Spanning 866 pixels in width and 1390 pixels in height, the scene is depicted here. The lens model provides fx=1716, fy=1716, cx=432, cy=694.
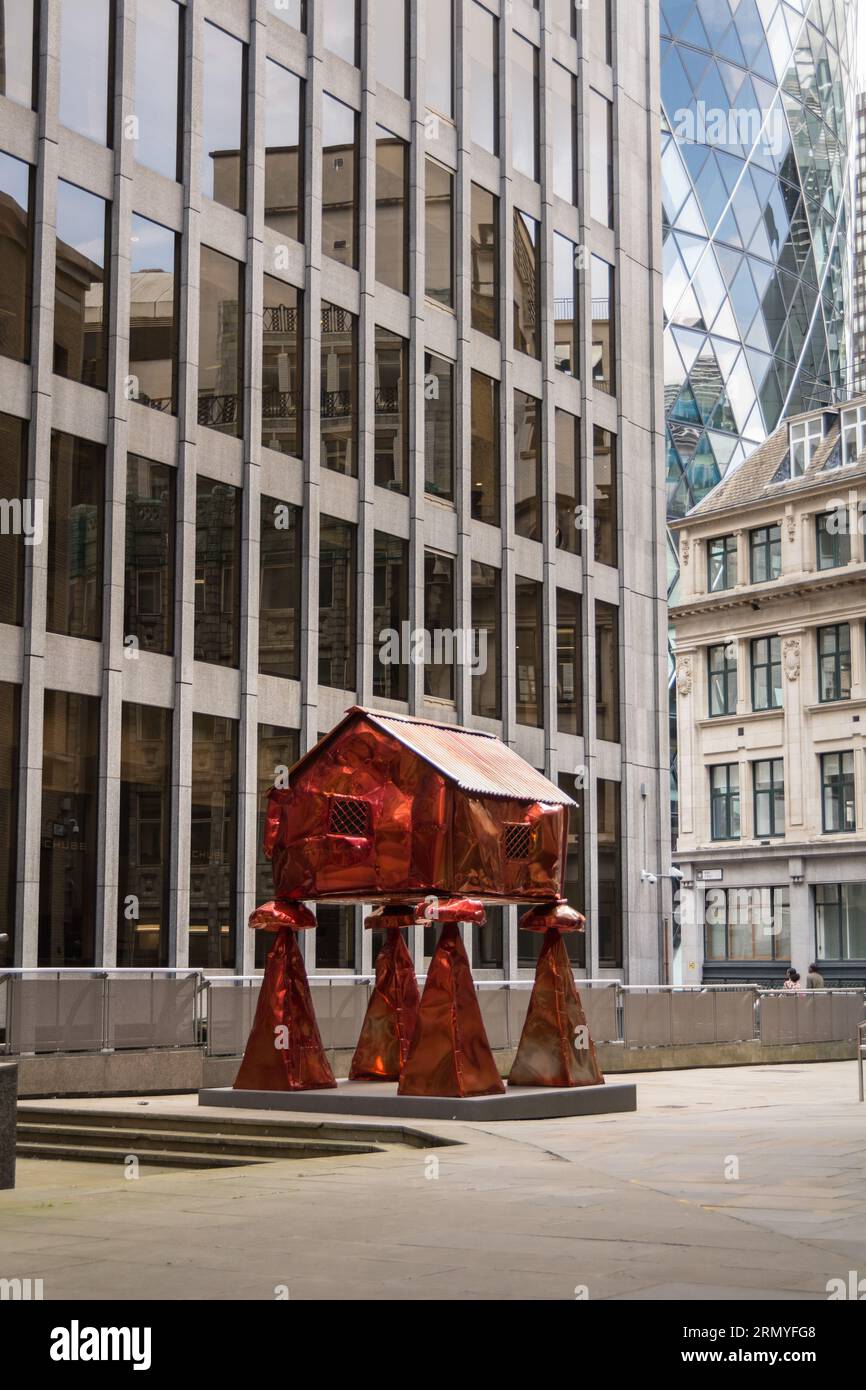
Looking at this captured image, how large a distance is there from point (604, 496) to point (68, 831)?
65.0 feet

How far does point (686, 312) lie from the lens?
269 feet

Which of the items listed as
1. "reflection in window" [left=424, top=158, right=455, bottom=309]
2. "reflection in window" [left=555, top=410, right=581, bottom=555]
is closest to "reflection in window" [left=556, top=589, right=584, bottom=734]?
"reflection in window" [left=555, top=410, right=581, bottom=555]

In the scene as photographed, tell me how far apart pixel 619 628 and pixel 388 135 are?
13.1 metres

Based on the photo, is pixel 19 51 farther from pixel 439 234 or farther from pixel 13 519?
pixel 439 234

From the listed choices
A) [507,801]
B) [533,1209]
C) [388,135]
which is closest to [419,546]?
[388,135]

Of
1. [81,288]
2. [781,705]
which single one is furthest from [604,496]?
[781,705]

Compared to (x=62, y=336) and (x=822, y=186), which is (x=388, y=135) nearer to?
(x=62, y=336)

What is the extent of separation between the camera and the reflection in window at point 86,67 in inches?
1087

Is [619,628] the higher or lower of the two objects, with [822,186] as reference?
lower

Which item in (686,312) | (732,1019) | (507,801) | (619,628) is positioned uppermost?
(686,312)

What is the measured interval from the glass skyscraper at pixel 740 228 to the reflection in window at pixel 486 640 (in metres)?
44.5

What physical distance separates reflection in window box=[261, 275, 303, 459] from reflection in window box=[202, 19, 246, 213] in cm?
177

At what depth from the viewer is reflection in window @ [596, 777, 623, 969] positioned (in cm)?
4003

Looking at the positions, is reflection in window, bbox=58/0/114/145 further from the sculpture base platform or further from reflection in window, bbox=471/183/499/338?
the sculpture base platform
